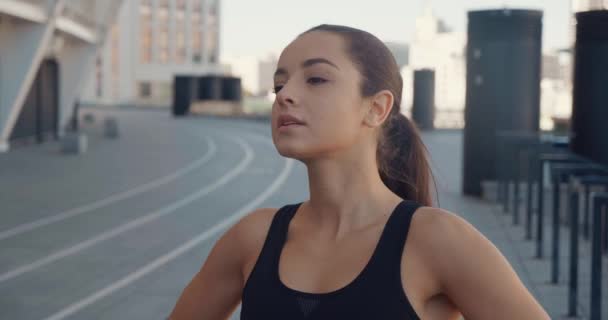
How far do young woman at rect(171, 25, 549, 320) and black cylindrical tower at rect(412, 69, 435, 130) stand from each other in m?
43.1

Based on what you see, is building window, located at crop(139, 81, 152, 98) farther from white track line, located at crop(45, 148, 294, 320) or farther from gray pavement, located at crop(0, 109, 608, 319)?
white track line, located at crop(45, 148, 294, 320)

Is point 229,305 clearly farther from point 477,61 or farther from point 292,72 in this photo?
point 477,61

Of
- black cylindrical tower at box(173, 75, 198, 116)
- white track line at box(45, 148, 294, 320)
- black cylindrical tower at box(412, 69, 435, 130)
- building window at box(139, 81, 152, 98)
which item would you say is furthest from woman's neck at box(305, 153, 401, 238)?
building window at box(139, 81, 152, 98)

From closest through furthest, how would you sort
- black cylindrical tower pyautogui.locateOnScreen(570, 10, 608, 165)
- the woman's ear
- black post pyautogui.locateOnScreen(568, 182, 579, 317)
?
the woman's ear
black post pyautogui.locateOnScreen(568, 182, 579, 317)
black cylindrical tower pyautogui.locateOnScreen(570, 10, 608, 165)

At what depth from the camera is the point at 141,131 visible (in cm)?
4434

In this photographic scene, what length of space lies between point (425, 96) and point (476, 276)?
144 feet

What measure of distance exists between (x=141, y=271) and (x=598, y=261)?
16.4ft

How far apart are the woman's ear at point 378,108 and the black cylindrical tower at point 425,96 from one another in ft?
142

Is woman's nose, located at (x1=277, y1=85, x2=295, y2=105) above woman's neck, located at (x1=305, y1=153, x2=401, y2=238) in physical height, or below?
above

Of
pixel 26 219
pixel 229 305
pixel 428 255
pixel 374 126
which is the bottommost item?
pixel 26 219

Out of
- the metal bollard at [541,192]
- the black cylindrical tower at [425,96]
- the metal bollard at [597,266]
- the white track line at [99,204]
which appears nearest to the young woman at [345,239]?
the metal bollard at [597,266]

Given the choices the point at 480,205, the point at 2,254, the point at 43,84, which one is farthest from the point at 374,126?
the point at 43,84

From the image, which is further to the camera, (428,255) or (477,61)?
(477,61)

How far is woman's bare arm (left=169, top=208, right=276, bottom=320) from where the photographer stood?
8.14 ft
